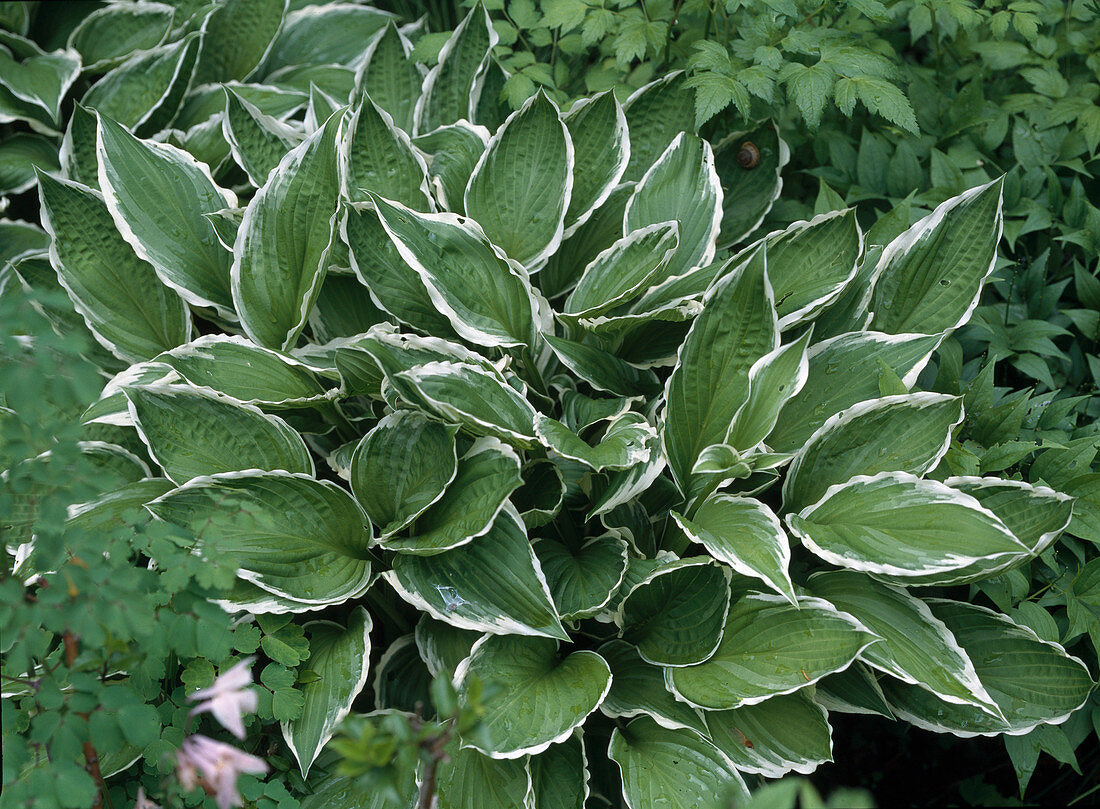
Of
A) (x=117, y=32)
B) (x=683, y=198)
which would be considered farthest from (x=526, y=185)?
(x=117, y=32)

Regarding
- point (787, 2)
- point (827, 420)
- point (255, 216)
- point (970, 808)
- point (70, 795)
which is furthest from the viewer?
point (970, 808)

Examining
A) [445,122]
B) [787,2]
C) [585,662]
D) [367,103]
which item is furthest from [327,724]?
[787,2]

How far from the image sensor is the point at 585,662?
144 cm

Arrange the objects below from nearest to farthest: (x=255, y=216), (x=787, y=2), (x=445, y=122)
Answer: (x=255, y=216) → (x=787, y=2) → (x=445, y=122)

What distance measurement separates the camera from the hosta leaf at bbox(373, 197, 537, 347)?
5.04 ft

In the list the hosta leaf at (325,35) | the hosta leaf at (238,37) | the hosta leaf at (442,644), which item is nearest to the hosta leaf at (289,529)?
the hosta leaf at (442,644)

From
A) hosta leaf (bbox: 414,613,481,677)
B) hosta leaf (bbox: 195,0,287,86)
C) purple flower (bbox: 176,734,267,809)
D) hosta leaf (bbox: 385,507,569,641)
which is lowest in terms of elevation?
hosta leaf (bbox: 414,613,481,677)

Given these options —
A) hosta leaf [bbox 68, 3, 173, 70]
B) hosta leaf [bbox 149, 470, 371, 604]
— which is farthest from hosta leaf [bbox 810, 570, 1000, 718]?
hosta leaf [bbox 68, 3, 173, 70]

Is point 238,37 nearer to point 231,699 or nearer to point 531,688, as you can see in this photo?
point 531,688

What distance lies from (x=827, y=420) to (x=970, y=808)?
102cm

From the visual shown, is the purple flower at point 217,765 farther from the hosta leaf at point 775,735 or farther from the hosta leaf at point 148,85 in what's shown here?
the hosta leaf at point 148,85

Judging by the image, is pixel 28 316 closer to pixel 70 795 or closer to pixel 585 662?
pixel 70 795

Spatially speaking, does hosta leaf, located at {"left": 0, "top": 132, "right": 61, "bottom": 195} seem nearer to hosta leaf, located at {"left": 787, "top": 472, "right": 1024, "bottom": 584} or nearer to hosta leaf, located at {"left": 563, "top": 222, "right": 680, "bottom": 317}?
hosta leaf, located at {"left": 563, "top": 222, "right": 680, "bottom": 317}

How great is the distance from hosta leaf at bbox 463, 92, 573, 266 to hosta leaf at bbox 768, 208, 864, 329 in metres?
0.41
